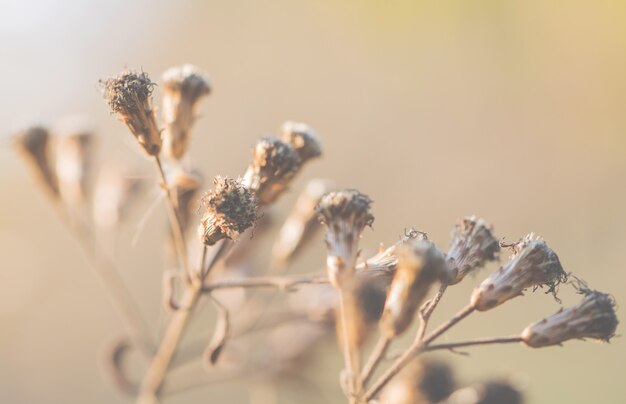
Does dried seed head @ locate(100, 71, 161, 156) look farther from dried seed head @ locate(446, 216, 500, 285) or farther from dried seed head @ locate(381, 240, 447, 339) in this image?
dried seed head @ locate(446, 216, 500, 285)

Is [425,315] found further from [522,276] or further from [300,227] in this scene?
[300,227]

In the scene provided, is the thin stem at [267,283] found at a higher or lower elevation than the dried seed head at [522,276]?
higher

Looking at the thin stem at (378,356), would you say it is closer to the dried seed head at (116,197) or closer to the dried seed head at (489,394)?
the dried seed head at (489,394)

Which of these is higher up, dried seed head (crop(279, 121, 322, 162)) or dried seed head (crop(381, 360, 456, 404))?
dried seed head (crop(279, 121, 322, 162))

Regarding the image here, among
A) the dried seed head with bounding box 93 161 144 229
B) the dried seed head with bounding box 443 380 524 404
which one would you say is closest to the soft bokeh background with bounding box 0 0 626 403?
the dried seed head with bounding box 93 161 144 229

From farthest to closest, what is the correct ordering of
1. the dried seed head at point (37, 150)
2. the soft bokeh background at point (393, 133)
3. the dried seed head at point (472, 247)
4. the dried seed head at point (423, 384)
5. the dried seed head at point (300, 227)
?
the soft bokeh background at point (393, 133), the dried seed head at point (37, 150), the dried seed head at point (300, 227), the dried seed head at point (423, 384), the dried seed head at point (472, 247)

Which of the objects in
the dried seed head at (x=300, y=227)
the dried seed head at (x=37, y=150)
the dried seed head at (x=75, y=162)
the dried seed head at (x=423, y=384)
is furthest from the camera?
the dried seed head at (x=75, y=162)

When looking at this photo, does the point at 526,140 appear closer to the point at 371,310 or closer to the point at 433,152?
the point at 433,152

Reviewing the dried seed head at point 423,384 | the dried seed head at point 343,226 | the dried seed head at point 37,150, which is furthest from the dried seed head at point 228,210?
the dried seed head at point 37,150
